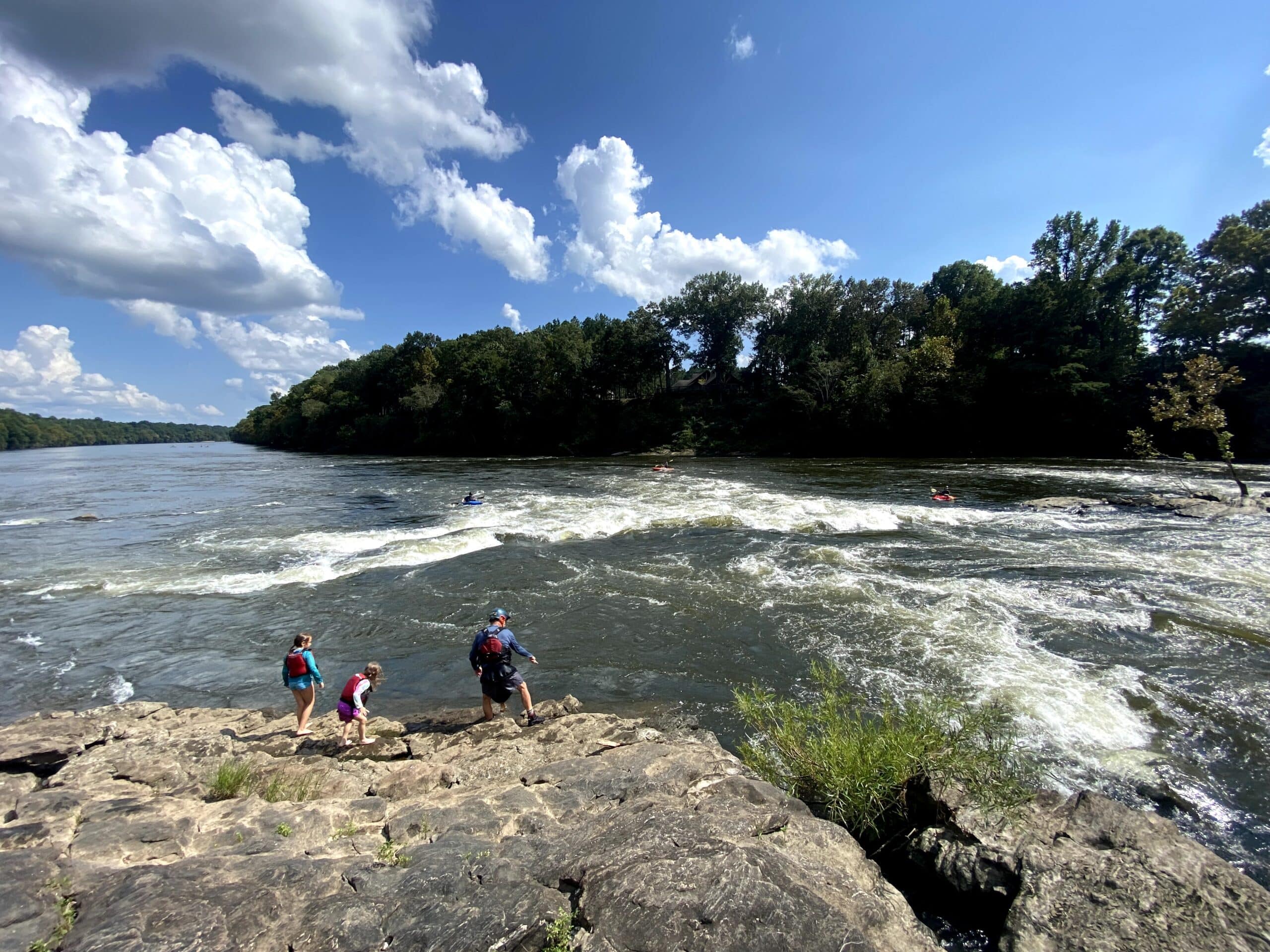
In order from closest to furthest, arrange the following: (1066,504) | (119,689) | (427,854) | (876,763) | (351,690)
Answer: (427,854), (876,763), (351,690), (119,689), (1066,504)

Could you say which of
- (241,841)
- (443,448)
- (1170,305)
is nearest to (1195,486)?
(1170,305)

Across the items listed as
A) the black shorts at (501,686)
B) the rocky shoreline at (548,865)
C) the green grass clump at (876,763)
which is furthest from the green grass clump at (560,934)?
the black shorts at (501,686)

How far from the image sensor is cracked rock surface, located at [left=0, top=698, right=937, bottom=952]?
11.6 ft

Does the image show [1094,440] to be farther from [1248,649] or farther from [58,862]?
[58,862]

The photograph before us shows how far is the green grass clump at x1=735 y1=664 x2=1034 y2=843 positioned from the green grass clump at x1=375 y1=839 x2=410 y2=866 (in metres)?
3.70

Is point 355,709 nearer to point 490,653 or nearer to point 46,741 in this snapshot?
point 490,653

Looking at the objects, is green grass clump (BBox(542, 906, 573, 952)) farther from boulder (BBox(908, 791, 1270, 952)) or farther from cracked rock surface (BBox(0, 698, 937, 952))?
boulder (BBox(908, 791, 1270, 952))

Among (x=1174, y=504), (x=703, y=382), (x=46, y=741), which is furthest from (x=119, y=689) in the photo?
(x=703, y=382)

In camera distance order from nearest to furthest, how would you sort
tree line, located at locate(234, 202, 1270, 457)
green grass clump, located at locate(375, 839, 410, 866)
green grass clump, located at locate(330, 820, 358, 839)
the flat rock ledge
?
green grass clump, located at locate(375, 839, 410, 866) → green grass clump, located at locate(330, 820, 358, 839) → the flat rock ledge → tree line, located at locate(234, 202, 1270, 457)

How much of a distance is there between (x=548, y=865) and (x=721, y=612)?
833 centimetres

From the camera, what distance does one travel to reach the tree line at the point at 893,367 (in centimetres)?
4538

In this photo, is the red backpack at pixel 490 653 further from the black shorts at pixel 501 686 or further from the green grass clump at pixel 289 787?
the green grass clump at pixel 289 787

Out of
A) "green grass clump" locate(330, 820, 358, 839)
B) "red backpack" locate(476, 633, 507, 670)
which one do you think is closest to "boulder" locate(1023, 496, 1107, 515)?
"red backpack" locate(476, 633, 507, 670)

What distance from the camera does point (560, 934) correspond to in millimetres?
3574
